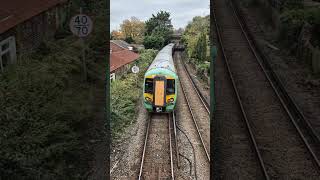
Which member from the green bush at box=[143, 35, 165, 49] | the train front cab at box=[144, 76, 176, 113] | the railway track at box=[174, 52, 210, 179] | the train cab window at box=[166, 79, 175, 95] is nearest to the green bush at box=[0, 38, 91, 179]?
the train front cab at box=[144, 76, 176, 113]

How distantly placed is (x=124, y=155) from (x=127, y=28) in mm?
75632

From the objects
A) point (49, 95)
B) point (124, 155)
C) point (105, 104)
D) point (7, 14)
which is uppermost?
point (7, 14)

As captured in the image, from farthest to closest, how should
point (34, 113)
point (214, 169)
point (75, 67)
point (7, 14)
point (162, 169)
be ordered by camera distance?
1. point (75, 67)
2. point (7, 14)
3. point (162, 169)
4. point (214, 169)
5. point (34, 113)

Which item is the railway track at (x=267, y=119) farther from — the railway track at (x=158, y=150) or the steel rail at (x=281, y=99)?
the railway track at (x=158, y=150)

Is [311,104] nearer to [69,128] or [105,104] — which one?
[105,104]

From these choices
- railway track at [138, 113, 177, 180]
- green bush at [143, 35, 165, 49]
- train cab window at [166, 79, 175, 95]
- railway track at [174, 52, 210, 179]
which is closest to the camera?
railway track at [138, 113, 177, 180]

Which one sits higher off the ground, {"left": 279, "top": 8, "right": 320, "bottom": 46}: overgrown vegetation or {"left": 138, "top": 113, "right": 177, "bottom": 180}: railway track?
{"left": 279, "top": 8, "right": 320, "bottom": 46}: overgrown vegetation

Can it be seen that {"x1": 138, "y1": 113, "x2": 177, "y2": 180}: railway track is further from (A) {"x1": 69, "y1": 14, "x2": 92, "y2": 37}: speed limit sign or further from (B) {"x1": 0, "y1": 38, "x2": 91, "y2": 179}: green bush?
(A) {"x1": 69, "y1": 14, "x2": 92, "y2": 37}: speed limit sign

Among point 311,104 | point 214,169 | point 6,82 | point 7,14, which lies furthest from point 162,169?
point 7,14

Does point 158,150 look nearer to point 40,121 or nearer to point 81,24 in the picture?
point 40,121

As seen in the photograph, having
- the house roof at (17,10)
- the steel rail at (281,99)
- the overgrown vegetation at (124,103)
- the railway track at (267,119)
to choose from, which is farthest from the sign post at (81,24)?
the steel rail at (281,99)

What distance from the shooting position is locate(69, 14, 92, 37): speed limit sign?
13.1 meters

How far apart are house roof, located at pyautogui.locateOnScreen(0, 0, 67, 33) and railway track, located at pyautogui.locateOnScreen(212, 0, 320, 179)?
9266 millimetres

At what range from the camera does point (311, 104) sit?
47.8 ft
